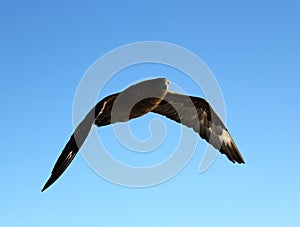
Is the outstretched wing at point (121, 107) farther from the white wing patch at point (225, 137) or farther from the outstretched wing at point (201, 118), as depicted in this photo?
the white wing patch at point (225, 137)

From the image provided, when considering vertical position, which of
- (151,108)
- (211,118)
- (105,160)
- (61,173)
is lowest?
(61,173)

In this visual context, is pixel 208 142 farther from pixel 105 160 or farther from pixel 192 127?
pixel 105 160

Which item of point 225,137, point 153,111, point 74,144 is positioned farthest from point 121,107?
point 225,137

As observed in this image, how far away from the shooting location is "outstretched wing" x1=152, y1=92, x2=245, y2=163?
14812 mm

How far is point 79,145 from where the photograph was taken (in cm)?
1178

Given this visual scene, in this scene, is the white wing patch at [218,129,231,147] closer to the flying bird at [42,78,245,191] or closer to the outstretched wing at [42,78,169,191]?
the flying bird at [42,78,245,191]

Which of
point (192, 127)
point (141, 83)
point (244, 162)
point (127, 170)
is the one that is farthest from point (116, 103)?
point (244, 162)

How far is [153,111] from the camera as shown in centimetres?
1501

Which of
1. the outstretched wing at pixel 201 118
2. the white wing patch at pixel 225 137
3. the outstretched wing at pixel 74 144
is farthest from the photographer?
the white wing patch at pixel 225 137

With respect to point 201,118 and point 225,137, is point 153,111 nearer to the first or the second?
point 201,118

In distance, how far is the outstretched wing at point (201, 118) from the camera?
1481 centimetres

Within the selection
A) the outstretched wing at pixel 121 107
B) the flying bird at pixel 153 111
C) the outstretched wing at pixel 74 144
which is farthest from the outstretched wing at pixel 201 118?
the outstretched wing at pixel 74 144

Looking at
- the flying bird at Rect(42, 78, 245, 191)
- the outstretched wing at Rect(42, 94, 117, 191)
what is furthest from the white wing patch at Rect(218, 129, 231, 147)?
the outstretched wing at Rect(42, 94, 117, 191)

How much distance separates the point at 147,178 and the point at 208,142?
318 cm
